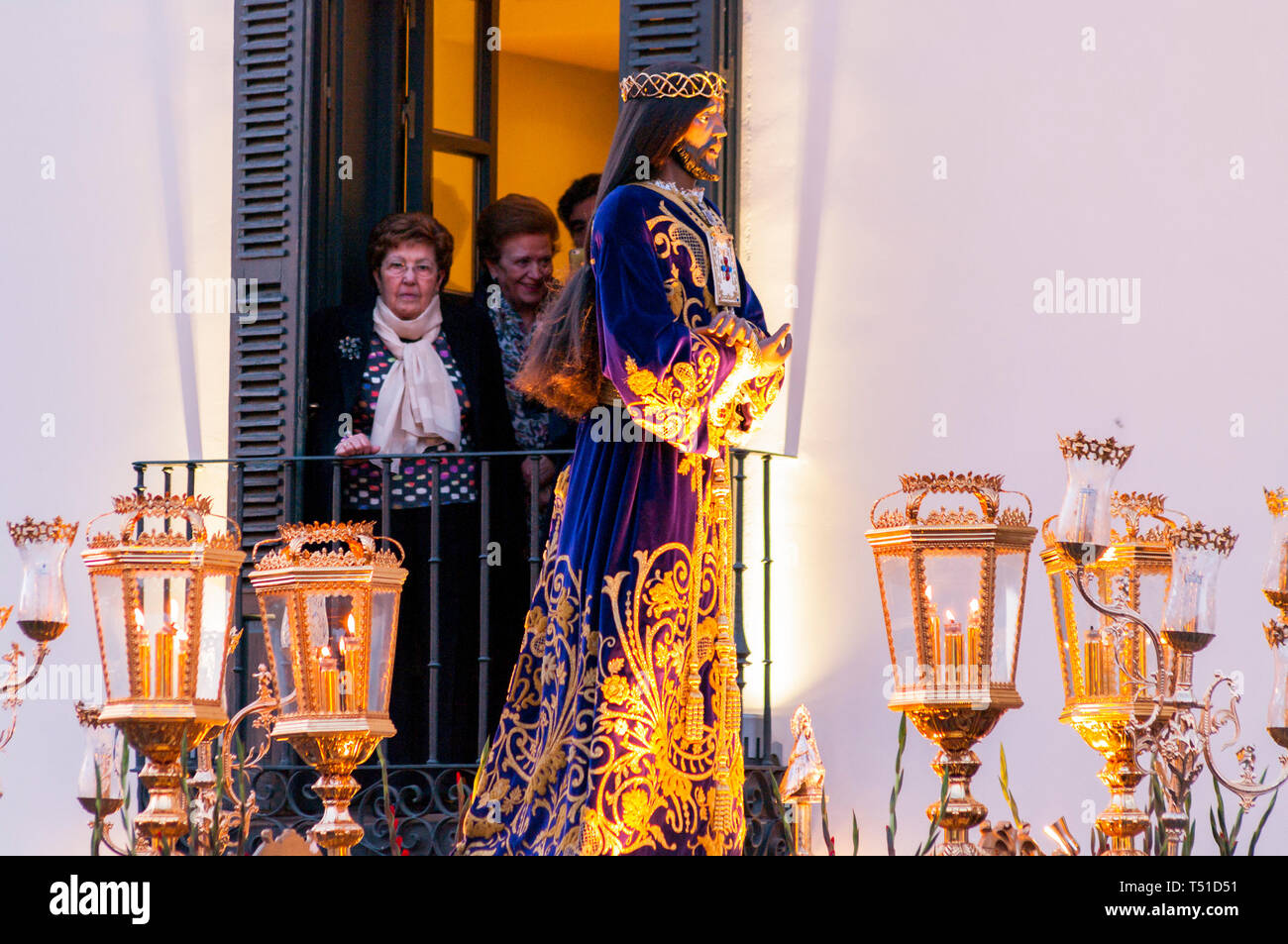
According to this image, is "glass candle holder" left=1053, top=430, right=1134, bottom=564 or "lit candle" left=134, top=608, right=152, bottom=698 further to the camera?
"lit candle" left=134, top=608, right=152, bottom=698

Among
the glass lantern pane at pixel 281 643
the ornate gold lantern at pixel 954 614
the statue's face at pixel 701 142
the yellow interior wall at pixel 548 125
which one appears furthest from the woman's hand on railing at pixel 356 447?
the yellow interior wall at pixel 548 125

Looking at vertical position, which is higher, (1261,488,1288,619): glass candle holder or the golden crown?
the golden crown

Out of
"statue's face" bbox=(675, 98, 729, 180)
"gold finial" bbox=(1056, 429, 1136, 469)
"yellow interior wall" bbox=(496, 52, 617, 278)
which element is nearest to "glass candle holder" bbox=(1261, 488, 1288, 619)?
"gold finial" bbox=(1056, 429, 1136, 469)

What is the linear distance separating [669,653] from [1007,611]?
0.87 m

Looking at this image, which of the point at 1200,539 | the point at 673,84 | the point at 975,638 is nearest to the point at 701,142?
the point at 673,84

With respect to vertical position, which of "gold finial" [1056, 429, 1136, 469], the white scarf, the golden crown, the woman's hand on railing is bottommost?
the woman's hand on railing

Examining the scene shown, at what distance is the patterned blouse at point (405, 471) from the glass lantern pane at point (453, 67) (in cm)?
118

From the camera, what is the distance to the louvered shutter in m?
6.37

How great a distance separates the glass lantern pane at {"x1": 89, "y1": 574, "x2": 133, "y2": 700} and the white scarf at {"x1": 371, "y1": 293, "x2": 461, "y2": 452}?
2.34 metres

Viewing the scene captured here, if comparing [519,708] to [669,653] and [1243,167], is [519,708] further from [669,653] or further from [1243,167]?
[1243,167]

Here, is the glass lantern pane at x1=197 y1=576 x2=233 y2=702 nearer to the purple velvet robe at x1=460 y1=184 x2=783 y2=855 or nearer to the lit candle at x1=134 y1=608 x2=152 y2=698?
the lit candle at x1=134 y1=608 x2=152 y2=698

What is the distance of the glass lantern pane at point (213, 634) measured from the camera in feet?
13.0

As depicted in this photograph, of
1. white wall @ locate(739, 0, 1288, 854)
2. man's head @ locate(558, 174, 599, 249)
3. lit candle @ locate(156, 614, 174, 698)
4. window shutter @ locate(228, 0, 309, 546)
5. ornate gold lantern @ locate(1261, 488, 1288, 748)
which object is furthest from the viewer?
man's head @ locate(558, 174, 599, 249)

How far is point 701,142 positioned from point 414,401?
1796 mm
